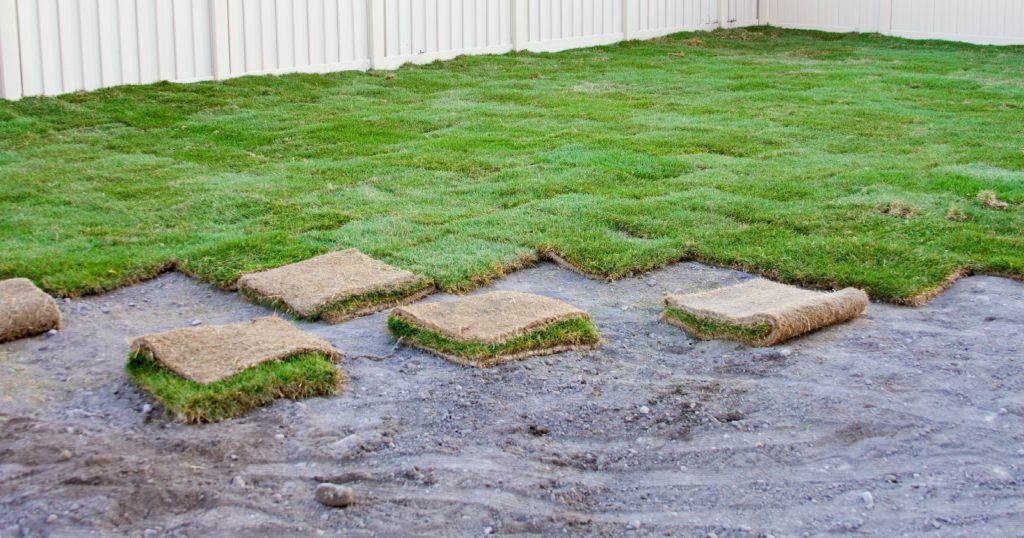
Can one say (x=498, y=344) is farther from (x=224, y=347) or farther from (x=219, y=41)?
(x=219, y=41)

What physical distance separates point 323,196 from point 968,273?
3.55 meters

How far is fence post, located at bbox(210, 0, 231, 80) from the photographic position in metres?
10.8

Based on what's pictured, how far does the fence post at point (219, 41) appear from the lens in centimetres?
1080

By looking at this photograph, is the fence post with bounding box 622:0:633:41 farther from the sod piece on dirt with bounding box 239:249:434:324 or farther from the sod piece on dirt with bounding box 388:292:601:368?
the sod piece on dirt with bounding box 388:292:601:368

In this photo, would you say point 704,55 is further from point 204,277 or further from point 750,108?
point 204,277

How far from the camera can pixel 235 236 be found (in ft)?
19.6

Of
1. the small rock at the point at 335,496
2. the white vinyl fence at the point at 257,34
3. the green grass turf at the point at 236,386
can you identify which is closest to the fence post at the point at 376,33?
the white vinyl fence at the point at 257,34

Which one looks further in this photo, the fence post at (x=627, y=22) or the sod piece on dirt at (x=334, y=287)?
the fence post at (x=627, y=22)

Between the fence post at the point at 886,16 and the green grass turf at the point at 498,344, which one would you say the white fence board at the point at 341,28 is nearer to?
the fence post at the point at 886,16

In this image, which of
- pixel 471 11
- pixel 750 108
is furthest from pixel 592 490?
pixel 471 11

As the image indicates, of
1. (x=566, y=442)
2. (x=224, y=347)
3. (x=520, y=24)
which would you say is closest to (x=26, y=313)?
(x=224, y=347)

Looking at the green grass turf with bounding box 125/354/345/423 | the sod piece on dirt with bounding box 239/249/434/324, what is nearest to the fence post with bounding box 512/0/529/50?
the sod piece on dirt with bounding box 239/249/434/324

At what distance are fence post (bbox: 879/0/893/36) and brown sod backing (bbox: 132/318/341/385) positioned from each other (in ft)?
48.1

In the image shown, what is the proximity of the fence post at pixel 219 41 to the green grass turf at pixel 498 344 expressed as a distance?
22.8ft
